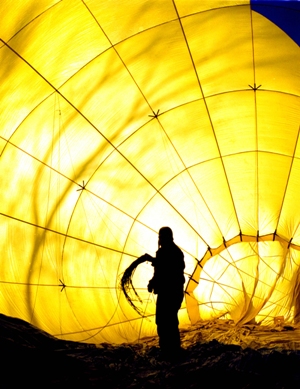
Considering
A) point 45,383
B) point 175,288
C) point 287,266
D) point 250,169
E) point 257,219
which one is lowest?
point 45,383

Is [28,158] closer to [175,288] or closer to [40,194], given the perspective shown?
[40,194]

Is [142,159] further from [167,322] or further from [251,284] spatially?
[167,322]

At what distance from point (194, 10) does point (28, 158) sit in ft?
11.5

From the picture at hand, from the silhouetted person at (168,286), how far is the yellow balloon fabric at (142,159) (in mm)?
2796

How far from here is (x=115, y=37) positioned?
8820 mm

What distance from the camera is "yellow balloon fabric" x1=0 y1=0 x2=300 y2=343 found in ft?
28.9

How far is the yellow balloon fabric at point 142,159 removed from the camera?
8.80 m

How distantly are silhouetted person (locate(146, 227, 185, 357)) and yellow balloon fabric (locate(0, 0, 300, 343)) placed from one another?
2.80m

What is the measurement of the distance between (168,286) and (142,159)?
333cm

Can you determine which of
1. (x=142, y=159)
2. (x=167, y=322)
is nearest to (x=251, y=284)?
(x=142, y=159)

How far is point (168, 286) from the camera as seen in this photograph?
289 inches

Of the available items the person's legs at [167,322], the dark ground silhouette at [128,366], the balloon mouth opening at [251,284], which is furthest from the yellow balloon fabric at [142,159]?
the person's legs at [167,322]

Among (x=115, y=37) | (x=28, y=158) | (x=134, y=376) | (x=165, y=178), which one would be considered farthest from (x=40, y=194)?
(x=134, y=376)

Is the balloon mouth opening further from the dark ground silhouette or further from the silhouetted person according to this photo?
the silhouetted person
